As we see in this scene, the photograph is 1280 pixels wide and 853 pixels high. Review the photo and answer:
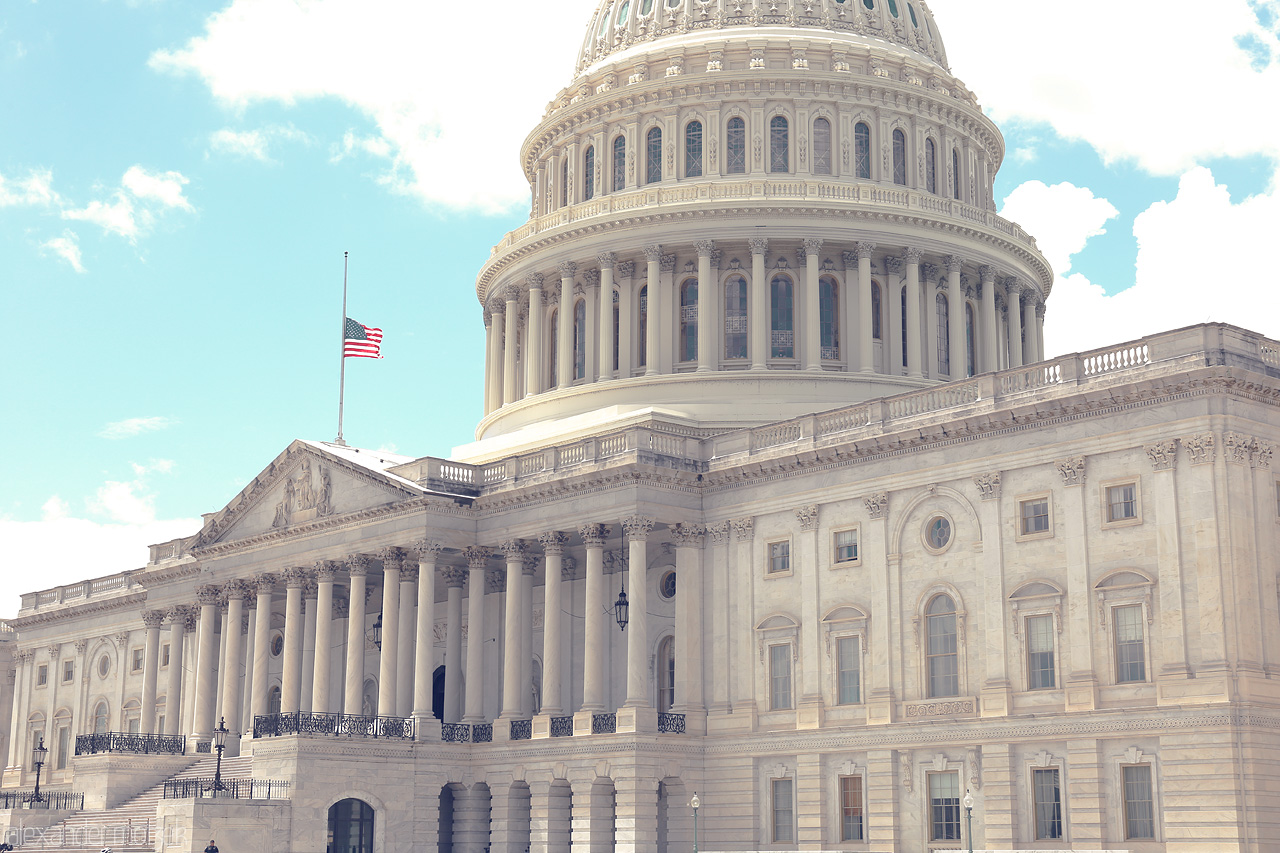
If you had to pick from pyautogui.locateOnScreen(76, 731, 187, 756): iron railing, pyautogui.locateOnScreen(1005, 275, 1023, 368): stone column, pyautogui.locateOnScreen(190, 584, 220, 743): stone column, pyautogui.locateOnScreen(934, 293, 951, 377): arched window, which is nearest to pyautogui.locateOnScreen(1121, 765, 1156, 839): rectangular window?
pyautogui.locateOnScreen(934, 293, 951, 377): arched window

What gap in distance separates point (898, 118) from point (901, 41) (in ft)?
18.1

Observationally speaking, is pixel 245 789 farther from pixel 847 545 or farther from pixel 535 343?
pixel 535 343

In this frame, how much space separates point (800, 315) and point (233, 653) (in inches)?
1103

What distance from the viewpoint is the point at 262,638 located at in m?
67.4

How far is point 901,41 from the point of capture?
76625mm

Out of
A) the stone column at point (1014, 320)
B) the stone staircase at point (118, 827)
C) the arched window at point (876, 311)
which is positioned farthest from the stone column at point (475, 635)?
the stone column at point (1014, 320)

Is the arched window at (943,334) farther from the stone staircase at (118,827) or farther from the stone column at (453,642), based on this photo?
the stone staircase at (118,827)

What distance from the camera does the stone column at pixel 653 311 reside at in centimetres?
6875

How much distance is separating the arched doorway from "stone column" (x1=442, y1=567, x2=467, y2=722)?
695cm

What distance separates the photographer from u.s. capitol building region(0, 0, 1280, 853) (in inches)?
1692

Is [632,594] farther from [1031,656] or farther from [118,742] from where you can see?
[118,742]

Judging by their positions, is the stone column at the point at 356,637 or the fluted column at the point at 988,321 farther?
the fluted column at the point at 988,321

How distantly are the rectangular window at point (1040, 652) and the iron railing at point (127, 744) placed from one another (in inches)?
1457

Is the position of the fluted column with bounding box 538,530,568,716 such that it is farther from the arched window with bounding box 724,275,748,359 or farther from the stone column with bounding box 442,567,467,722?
the arched window with bounding box 724,275,748,359
